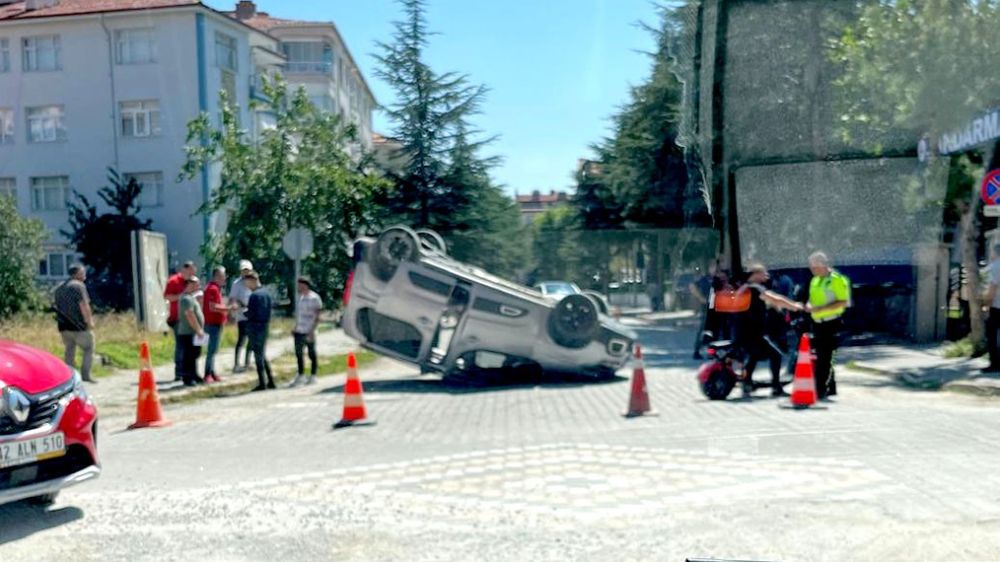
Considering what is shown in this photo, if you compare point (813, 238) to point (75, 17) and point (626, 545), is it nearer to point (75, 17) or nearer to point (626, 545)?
point (626, 545)

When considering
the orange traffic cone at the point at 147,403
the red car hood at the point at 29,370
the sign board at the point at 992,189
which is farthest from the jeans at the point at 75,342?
the sign board at the point at 992,189

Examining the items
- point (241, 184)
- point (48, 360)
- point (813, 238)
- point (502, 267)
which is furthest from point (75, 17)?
point (48, 360)

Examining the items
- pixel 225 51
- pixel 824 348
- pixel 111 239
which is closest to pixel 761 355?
pixel 824 348

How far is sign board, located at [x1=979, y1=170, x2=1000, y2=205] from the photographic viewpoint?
15.4 metres

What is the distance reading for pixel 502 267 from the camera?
36.9 meters

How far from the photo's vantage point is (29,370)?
23.1ft

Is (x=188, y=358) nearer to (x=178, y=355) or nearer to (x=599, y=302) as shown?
(x=178, y=355)

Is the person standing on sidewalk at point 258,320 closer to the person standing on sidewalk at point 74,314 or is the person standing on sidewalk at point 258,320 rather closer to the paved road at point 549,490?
the person standing on sidewalk at point 74,314

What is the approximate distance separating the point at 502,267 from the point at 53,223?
20452mm

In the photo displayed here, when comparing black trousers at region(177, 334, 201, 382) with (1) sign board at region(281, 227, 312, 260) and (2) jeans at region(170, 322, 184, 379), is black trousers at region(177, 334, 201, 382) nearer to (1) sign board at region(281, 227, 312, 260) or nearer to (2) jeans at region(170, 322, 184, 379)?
(2) jeans at region(170, 322, 184, 379)

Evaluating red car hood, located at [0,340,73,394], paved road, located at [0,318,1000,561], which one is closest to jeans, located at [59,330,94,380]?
paved road, located at [0,318,1000,561]

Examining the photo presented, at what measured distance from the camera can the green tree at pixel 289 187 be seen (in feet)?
112

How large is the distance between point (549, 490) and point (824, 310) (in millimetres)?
6311

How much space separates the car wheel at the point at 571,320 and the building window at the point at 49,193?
35746 millimetres
